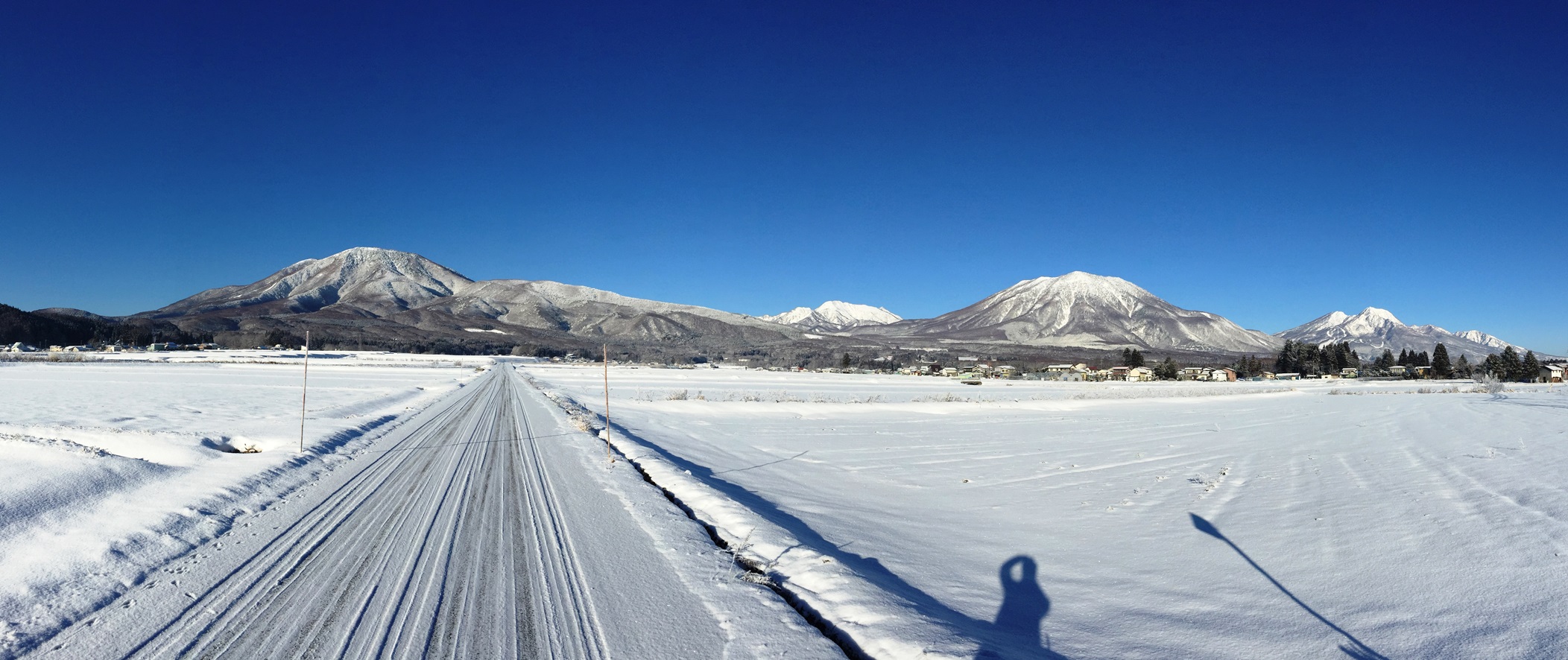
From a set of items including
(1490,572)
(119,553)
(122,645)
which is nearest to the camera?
(122,645)

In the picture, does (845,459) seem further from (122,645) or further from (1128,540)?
(122,645)

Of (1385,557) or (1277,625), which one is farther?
(1385,557)

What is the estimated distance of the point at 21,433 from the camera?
1288cm

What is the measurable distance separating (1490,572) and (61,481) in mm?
14430

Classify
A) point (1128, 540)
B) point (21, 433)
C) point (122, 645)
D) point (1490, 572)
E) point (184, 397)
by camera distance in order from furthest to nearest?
point (184, 397)
point (21, 433)
point (1128, 540)
point (1490, 572)
point (122, 645)

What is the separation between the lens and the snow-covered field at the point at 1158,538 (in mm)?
4637

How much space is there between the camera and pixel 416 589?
5.32 metres

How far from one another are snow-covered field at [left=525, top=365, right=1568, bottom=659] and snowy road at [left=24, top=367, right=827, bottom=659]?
1240mm

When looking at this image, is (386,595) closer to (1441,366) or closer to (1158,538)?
(1158,538)

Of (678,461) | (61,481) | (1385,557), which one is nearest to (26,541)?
(61,481)

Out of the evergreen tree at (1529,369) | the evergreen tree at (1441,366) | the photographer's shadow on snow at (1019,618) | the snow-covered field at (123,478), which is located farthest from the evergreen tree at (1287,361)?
the photographer's shadow on snow at (1019,618)

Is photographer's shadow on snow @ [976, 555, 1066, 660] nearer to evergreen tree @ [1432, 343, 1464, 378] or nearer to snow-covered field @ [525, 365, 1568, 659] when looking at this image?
snow-covered field @ [525, 365, 1568, 659]

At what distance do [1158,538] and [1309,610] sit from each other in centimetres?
216

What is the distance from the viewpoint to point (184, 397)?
26016 mm
